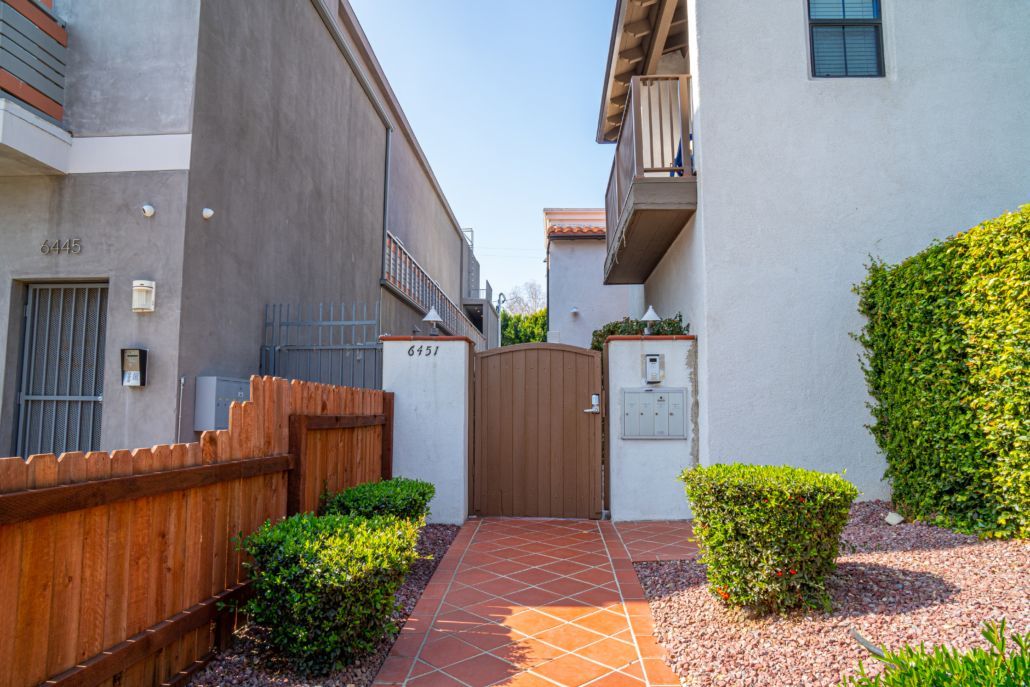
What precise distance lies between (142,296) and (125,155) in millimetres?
1465

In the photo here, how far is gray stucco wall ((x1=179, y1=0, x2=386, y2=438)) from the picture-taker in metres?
6.64

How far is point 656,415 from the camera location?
7102mm

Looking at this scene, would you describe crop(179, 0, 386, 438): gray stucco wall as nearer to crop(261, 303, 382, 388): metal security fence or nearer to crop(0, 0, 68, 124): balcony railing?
crop(261, 303, 382, 388): metal security fence

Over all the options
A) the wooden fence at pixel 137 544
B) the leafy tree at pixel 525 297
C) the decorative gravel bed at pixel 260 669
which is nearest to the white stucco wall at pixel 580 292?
the wooden fence at pixel 137 544

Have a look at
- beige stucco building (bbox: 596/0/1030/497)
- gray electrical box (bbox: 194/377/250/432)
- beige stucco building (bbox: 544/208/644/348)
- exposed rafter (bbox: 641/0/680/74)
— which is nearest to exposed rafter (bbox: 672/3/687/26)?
exposed rafter (bbox: 641/0/680/74)

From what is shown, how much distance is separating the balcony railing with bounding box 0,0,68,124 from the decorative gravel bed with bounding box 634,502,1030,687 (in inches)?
274

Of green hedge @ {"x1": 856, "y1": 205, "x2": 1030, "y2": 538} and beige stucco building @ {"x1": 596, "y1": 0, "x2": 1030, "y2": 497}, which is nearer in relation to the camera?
green hedge @ {"x1": 856, "y1": 205, "x2": 1030, "y2": 538}

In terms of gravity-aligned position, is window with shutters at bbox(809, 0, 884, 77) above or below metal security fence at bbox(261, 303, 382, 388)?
above

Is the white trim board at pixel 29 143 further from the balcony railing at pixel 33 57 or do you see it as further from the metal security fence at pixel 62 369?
the metal security fence at pixel 62 369

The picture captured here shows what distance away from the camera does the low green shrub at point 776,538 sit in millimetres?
3701

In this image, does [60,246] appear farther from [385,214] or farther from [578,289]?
[578,289]

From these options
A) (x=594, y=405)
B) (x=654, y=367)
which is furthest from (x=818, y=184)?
(x=594, y=405)

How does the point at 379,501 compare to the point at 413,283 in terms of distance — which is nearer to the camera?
the point at 379,501

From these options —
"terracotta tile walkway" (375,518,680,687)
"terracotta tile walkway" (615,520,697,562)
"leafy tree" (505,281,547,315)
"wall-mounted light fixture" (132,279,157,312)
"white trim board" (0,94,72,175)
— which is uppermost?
"leafy tree" (505,281,547,315)
